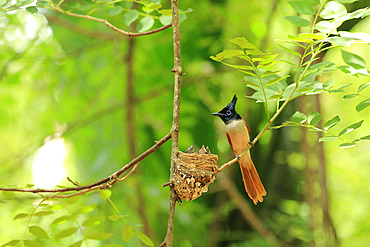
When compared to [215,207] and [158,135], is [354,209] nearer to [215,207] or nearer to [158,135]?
[215,207]

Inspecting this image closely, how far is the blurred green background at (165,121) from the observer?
3.51m

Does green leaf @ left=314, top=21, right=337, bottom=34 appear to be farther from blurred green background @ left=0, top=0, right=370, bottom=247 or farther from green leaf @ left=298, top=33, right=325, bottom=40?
blurred green background @ left=0, top=0, right=370, bottom=247

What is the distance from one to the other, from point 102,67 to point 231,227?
198 centimetres

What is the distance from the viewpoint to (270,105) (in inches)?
144

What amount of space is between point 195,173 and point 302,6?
2.30 ft

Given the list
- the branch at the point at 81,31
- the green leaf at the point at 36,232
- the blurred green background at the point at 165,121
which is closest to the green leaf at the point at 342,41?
the green leaf at the point at 36,232

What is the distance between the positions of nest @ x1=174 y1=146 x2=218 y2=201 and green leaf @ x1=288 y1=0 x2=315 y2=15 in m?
0.60

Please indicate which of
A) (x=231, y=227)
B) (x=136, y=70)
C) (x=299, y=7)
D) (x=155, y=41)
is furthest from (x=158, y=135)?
(x=299, y=7)

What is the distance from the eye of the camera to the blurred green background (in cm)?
351

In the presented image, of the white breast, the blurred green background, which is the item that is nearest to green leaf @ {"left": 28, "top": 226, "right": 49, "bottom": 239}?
the white breast

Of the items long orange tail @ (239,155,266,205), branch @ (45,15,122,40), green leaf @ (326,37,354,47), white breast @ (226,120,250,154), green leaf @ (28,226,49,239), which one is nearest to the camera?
green leaf @ (326,37,354,47)

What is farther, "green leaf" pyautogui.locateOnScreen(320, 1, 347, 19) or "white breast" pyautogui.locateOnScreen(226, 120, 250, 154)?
"white breast" pyautogui.locateOnScreen(226, 120, 250, 154)

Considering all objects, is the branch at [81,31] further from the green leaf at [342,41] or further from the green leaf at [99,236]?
the green leaf at [342,41]

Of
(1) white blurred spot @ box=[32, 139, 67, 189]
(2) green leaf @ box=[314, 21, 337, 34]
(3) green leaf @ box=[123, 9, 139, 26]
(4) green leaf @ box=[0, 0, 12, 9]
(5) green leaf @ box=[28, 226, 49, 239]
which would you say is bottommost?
(1) white blurred spot @ box=[32, 139, 67, 189]
